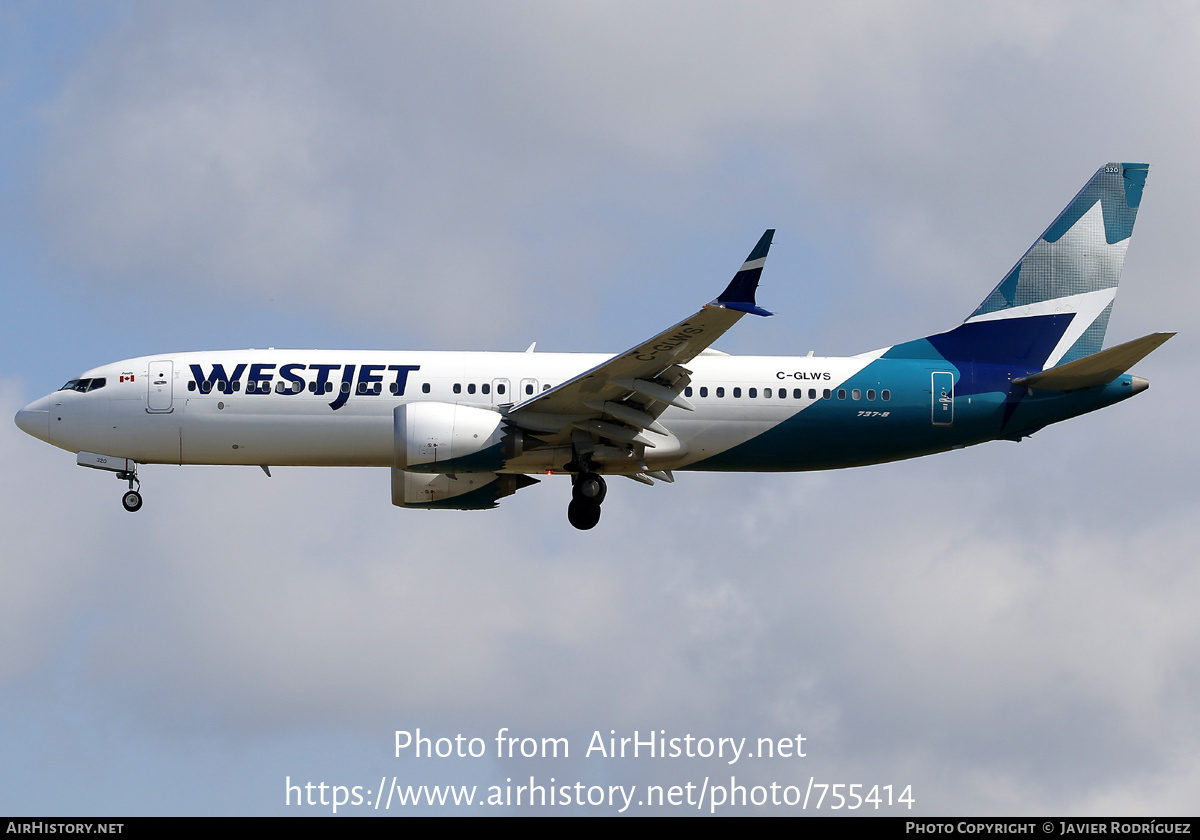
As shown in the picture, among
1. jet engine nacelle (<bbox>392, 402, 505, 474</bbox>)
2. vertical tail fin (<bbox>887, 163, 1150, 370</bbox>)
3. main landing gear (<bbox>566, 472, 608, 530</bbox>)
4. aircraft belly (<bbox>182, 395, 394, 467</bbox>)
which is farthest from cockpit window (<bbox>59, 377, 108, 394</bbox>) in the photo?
vertical tail fin (<bbox>887, 163, 1150, 370</bbox>)


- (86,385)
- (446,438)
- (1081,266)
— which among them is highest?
(1081,266)

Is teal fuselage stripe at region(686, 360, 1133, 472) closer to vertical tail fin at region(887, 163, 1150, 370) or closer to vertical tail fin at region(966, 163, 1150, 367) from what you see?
vertical tail fin at region(887, 163, 1150, 370)

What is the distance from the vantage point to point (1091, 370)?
3853cm

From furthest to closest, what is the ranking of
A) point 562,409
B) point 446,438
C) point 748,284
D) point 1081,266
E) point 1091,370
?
point 1081,266 → point 1091,370 → point 562,409 → point 446,438 → point 748,284

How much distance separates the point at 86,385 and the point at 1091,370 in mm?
24772

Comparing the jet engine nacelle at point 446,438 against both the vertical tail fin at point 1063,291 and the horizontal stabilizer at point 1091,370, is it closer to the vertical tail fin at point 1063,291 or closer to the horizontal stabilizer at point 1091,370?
the vertical tail fin at point 1063,291

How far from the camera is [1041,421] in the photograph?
3966 cm

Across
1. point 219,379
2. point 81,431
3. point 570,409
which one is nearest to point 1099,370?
point 570,409

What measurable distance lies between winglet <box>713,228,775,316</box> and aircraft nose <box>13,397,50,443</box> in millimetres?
17274

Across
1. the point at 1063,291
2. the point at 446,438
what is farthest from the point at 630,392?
the point at 1063,291

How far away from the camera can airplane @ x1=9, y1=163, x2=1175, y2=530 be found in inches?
1458

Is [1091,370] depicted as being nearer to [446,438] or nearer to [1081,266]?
[1081,266]

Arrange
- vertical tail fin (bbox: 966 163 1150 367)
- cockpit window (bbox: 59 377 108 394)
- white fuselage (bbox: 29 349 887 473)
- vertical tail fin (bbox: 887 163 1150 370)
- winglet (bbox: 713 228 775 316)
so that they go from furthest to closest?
1. vertical tail fin (bbox: 966 163 1150 367)
2. vertical tail fin (bbox: 887 163 1150 370)
3. cockpit window (bbox: 59 377 108 394)
4. white fuselage (bbox: 29 349 887 473)
5. winglet (bbox: 713 228 775 316)

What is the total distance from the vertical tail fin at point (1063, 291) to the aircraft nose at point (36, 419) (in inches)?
842
